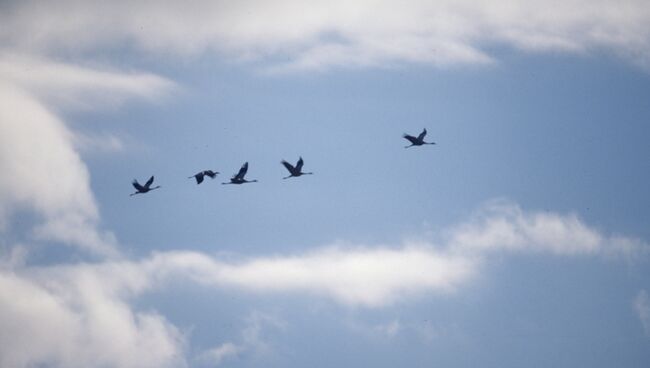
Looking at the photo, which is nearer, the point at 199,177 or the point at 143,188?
the point at 199,177

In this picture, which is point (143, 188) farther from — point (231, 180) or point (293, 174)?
point (293, 174)

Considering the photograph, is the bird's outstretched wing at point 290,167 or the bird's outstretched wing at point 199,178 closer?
the bird's outstretched wing at point 290,167

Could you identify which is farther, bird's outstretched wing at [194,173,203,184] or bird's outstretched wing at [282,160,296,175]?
bird's outstretched wing at [194,173,203,184]

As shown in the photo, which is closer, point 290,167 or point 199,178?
point 199,178

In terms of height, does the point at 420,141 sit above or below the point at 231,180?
above

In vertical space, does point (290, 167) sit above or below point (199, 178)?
above

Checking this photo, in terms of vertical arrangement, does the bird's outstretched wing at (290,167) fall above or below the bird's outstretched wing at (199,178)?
above

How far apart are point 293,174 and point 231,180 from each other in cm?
737

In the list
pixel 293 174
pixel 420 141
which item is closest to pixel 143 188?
pixel 293 174

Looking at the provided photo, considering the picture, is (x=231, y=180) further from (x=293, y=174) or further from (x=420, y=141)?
(x=420, y=141)

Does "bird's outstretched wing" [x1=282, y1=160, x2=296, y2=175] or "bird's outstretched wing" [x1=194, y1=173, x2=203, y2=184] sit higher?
"bird's outstretched wing" [x1=282, y1=160, x2=296, y2=175]

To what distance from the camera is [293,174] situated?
3494 inches

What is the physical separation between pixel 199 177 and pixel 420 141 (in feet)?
75.5

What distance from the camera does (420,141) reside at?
92.7 m
